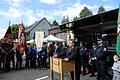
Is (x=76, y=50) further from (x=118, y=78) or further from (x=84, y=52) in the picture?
(x=84, y=52)

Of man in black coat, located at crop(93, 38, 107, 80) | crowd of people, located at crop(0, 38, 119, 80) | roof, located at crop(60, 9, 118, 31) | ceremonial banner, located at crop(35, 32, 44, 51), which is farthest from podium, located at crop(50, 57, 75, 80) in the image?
ceremonial banner, located at crop(35, 32, 44, 51)

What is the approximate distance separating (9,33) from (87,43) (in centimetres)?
582

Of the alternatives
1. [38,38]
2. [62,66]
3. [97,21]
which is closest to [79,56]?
[62,66]

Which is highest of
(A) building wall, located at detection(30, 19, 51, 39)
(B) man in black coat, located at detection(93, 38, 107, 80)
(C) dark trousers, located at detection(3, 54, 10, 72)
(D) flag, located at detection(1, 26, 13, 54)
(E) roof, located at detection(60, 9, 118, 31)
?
(A) building wall, located at detection(30, 19, 51, 39)

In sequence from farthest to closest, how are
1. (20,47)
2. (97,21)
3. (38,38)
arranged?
(38,38) < (20,47) < (97,21)

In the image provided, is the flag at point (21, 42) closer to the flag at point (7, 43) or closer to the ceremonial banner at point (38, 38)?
the flag at point (7, 43)

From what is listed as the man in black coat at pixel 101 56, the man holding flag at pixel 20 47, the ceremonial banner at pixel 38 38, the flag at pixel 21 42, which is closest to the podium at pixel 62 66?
the man in black coat at pixel 101 56

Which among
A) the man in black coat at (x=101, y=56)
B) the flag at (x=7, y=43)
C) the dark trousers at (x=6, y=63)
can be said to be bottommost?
the dark trousers at (x=6, y=63)

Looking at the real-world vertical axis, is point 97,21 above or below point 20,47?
above

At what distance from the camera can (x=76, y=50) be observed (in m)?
6.21

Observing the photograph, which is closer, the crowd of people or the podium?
the podium

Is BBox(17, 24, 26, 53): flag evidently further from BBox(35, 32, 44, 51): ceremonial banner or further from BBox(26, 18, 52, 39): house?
BBox(26, 18, 52, 39): house

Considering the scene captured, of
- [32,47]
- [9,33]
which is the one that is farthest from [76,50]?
[9,33]

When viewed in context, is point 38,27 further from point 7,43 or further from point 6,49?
point 6,49
